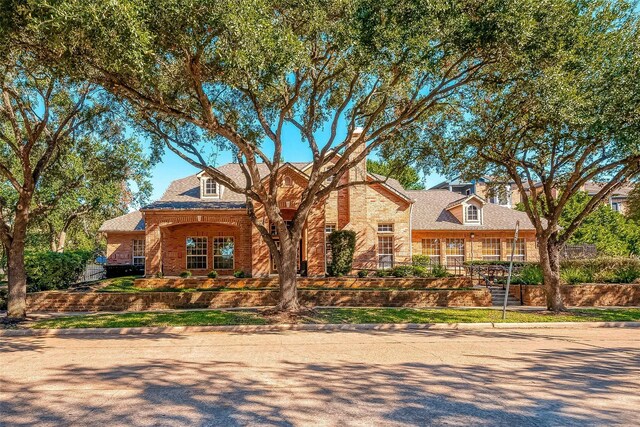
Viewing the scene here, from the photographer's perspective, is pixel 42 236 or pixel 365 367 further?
pixel 42 236

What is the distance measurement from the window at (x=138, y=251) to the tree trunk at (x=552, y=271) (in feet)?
84.3

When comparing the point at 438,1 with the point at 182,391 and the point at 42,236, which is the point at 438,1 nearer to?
the point at 182,391

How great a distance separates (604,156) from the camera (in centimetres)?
1366

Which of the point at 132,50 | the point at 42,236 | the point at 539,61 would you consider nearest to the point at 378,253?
the point at 539,61

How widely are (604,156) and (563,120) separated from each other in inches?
135

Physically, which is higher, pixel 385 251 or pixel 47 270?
pixel 385 251

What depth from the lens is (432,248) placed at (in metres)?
28.7

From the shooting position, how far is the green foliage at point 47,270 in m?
16.8

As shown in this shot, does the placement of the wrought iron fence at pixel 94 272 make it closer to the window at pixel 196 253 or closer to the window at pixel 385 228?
the window at pixel 196 253

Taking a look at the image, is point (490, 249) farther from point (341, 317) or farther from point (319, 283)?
point (341, 317)

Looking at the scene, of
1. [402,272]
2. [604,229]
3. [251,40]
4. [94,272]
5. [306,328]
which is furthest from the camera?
[604,229]

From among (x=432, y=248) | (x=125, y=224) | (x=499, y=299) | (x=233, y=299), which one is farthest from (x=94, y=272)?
(x=499, y=299)

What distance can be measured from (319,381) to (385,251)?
19685 millimetres

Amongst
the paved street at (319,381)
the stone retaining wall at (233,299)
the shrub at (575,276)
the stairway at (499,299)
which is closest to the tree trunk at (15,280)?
the paved street at (319,381)
